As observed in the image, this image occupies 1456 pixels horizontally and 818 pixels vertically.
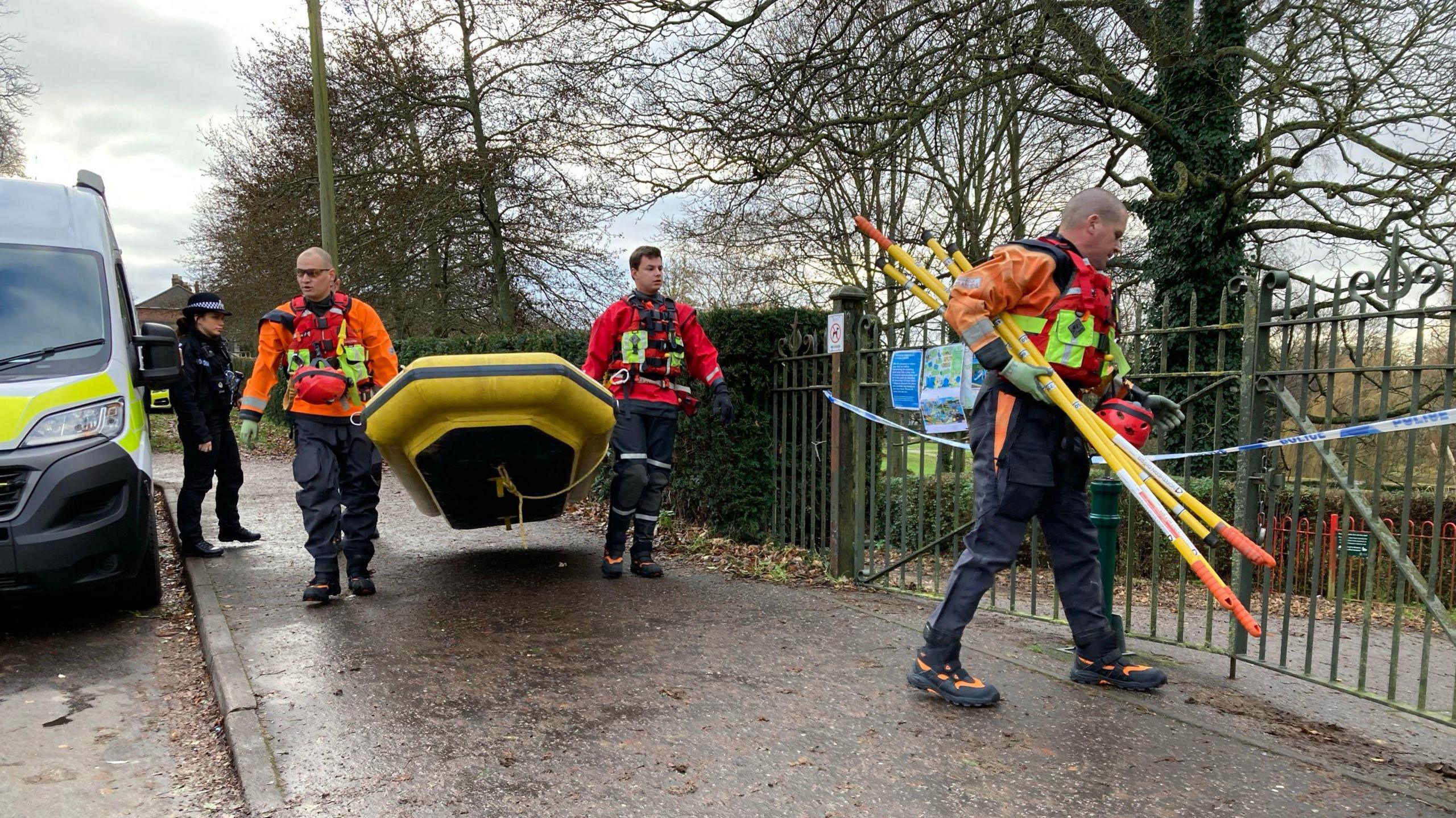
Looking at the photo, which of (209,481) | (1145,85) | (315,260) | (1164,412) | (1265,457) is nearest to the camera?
(1265,457)

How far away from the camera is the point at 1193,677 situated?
415cm

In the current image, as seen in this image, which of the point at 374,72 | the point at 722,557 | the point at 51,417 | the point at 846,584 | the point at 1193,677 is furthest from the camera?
the point at 374,72

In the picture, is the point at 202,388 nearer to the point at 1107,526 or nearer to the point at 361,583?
the point at 361,583

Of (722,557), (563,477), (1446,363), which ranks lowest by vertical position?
(722,557)

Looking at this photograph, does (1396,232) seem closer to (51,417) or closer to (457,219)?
(51,417)

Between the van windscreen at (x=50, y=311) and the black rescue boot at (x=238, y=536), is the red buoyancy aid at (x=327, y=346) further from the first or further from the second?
the black rescue boot at (x=238, y=536)

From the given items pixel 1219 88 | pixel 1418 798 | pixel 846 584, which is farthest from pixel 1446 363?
pixel 1219 88

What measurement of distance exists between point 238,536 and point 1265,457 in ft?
22.8

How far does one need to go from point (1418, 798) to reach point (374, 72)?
19.8 metres

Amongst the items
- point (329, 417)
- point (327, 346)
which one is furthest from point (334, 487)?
point (327, 346)

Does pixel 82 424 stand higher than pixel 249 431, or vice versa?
pixel 82 424

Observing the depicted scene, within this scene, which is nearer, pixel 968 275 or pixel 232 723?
pixel 232 723

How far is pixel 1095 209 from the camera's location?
365cm

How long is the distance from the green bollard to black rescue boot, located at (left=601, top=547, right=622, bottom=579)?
2.85 meters
